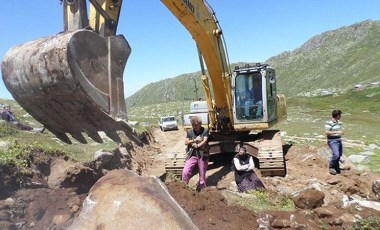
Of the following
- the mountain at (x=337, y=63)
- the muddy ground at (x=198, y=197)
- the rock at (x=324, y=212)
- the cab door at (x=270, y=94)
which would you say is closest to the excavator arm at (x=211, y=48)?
the cab door at (x=270, y=94)

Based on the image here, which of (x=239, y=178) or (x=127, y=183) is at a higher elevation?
(x=127, y=183)

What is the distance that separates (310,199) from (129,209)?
3.99 m

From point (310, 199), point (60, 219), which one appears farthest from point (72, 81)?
point (310, 199)

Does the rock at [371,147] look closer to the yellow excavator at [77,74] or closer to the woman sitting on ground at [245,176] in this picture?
the woman sitting on ground at [245,176]

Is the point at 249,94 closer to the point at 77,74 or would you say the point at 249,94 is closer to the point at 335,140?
the point at 335,140

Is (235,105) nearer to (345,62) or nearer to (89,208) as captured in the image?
(89,208)

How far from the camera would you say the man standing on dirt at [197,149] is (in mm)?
8852

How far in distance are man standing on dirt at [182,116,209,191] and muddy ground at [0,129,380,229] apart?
1074 mm

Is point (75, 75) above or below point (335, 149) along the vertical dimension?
above

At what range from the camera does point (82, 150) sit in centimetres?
1073

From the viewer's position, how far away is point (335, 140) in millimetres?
10141

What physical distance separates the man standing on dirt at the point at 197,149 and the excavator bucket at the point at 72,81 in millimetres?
3302

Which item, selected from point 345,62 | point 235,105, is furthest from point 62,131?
point 345,62

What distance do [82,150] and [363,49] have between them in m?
124
